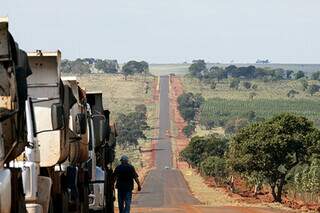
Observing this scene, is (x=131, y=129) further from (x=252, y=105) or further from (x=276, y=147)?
(x=276, y=147)

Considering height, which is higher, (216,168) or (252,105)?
(216,168)

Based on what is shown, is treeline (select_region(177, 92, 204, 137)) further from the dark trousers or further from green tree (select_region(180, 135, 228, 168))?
the dark trousers

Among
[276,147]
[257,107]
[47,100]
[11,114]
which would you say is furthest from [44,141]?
[257,107]

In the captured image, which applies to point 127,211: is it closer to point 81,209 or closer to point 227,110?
point 81,209

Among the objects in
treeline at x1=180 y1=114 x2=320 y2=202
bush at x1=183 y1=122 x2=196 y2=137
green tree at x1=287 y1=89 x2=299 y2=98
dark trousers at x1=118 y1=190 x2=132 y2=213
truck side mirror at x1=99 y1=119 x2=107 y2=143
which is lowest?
bush at x1=183 y1=122 x2=196 y2=137

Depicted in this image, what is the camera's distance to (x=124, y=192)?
17.9 meters

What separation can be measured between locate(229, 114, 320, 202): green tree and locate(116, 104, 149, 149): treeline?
8803 cm

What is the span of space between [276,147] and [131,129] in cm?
9522

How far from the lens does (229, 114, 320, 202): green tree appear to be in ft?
131

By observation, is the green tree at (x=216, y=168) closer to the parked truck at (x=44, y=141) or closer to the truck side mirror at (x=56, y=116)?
the parked truck at (x=44, y=141)

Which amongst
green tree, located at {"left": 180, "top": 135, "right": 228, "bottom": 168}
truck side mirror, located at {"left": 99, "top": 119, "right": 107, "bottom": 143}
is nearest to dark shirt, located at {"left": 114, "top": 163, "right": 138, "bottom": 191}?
truck side mirror, located at {"left": 99, "top": 119, "right": 107, "bottom": 143}

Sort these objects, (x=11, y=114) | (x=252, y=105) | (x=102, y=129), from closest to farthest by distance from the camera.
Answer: (x=11, y=114), (x=102, y=129), (x=252, y=105)

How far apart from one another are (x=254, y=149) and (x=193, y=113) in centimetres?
12239

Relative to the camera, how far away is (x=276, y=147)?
40.2 m
